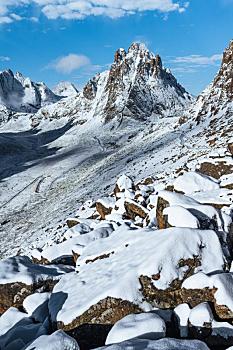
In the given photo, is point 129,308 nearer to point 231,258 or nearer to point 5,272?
point 231,258

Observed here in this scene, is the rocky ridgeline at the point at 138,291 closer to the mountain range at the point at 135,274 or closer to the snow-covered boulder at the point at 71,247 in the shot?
the mountain range at the point at 135,274

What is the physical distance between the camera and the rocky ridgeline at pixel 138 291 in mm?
8875

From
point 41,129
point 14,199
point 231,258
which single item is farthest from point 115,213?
point 41,129

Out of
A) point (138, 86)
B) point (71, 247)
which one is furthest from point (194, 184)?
point (138, 86)

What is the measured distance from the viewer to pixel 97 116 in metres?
132

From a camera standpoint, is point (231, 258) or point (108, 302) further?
point (231, 258)

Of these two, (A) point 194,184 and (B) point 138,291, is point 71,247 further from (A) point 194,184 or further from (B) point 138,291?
(A) point 194,184

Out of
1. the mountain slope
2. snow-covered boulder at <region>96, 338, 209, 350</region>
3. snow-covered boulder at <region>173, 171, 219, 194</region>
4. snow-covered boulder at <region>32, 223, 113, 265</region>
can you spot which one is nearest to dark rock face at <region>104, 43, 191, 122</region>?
the mountain slope

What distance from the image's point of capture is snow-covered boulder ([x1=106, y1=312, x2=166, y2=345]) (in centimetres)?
869

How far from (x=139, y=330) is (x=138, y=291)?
5.99 ft

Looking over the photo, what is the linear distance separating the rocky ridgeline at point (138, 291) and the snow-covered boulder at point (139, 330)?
2cm

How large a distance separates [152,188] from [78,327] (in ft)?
46.8

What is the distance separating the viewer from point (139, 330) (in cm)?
875

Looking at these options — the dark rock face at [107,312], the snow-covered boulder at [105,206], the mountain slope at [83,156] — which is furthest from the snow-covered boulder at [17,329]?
the mountain slope at [83,156]
